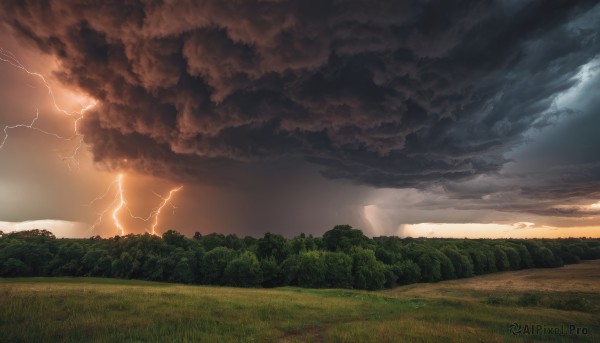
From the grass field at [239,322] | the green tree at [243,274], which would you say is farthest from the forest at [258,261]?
the grass field at [239,322]

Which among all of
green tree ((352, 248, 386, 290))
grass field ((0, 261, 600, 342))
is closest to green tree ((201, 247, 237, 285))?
green tree ((352, 248, 386, 290))

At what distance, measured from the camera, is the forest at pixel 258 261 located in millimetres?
78938

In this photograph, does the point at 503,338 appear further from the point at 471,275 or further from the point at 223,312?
the point at 471,275

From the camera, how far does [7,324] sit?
667 inches

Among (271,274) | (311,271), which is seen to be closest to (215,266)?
(271,274)

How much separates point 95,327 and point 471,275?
109 m

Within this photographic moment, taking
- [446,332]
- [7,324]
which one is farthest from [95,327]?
[446,332]

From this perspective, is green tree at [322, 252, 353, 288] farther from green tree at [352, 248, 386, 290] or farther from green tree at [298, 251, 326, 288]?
green tree at [352, 248, 386, 290]

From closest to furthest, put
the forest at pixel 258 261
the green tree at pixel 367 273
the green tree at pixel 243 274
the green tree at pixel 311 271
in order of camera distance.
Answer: the green tree at pixel 311 271 → the green tree at pixel 367 273 → the forest at pixel 258 261 → the green tree at pixel 243 274

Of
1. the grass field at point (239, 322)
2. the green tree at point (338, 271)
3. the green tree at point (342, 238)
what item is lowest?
the grass field at point (239, 322)

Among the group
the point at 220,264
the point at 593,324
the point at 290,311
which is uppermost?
the point at 220,264

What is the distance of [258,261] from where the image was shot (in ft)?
285

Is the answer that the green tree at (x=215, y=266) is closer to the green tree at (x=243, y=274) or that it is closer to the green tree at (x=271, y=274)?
the green tree at (x=243, y=274)

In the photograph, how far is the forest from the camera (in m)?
78.9
